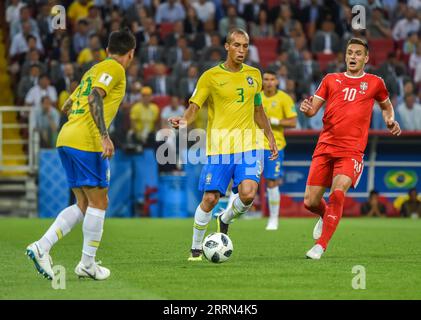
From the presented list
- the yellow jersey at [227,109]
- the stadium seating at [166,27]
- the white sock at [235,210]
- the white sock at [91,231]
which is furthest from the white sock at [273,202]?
the stadium seating at [166,27]

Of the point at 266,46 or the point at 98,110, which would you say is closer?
the point at 98,110

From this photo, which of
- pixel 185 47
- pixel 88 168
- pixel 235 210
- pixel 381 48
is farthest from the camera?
pixel 381 48

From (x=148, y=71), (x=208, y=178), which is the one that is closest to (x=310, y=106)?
(x=208, y=178)

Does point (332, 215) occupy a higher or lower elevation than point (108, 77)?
lower

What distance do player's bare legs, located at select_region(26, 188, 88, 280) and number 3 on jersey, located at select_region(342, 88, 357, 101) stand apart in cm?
382

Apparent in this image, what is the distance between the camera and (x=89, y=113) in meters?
10.3

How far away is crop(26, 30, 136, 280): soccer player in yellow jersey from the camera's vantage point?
10.1 m

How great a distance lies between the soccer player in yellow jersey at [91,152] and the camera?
10.1 meters

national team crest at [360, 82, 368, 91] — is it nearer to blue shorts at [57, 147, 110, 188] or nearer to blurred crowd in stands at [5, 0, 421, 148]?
blue shorts at [57, 147, 110, 188]

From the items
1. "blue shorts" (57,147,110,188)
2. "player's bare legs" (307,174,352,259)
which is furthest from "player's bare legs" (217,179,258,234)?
"blue shorts" (57,147,110,188)

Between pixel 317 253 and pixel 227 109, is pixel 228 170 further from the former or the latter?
pixel 317 253

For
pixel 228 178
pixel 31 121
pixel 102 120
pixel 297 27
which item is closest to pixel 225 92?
pixel 228 178

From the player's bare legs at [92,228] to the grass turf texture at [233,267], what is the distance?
0.12m

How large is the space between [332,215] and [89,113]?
3.49 metres
